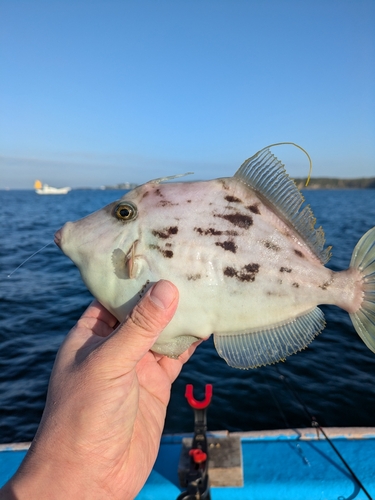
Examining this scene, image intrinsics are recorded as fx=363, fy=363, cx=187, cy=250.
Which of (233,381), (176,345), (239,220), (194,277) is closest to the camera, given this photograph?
(194,277)

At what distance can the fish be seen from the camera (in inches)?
103

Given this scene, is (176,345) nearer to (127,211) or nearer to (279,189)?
(127,211)

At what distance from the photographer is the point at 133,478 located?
289 cm

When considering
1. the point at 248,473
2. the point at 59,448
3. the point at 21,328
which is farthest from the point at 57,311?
the point at 59,448

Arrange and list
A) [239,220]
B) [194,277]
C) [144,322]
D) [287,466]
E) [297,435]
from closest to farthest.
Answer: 1. [144,322]
2. [194,277]
3. [239,220]
4. [287,466]
5. [297,435]

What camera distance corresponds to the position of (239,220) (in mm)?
2680

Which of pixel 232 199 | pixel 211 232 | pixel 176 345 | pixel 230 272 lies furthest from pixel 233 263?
pixel 176 345

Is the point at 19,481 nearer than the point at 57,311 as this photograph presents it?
Yes

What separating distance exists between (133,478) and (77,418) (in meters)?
0.92

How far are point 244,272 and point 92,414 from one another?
4.62ft

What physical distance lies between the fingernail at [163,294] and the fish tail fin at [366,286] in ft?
4.42

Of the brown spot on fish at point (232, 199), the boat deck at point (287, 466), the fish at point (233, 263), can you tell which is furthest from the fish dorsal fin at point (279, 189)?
the boat deck at point (287, 466)

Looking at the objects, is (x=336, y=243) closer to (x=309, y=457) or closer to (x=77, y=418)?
(x=309, y=457)

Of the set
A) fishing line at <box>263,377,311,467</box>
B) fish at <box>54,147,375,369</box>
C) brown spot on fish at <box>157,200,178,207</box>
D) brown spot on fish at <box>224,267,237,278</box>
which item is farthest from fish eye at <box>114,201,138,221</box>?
fishing line at <box>263,377,311,467</box>
